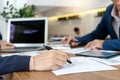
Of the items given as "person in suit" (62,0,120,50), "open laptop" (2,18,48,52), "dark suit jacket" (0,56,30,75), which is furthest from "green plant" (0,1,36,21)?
"dark suit jacket" (0,56,30,75)

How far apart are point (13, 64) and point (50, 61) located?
0.11m

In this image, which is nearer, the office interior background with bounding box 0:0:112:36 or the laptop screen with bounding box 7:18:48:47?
the laptop screen with bounding box 7:18:48:47

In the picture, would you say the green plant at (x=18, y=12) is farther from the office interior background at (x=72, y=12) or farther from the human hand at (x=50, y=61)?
the human hand at (x=50, y=61)

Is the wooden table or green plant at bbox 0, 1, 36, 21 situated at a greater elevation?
green plant at bbox 0, 1, 36, 21

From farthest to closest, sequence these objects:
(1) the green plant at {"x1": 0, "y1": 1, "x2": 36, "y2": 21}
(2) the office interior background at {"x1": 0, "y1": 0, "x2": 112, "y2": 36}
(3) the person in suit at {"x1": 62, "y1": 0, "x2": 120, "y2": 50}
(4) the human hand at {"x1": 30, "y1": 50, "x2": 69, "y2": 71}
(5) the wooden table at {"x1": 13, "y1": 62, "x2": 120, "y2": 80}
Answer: (2) the office interior background at {"x1": 0, "y1": 0, "x2": 112, "y2": 36} < (1) the green plant at {"x1": 0, "y1": 1, "x2": 36, "y2": 21} < (3) the person in suit at {"x1": 62, "y1": 0, "x2": 120, "y2": 50} < (4) the human hand at {"x1": 30, "y1": 50, "x2": 69, "y2": 71} < (5) the wooden table at {"x1": 13, "y1": 62, "x2": 120, "y2": 80}

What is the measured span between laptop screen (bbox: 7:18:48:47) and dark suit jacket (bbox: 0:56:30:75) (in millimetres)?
831

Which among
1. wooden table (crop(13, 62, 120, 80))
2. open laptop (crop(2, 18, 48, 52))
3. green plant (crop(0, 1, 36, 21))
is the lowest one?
wooden table (crop(13, 62, 120, 80))

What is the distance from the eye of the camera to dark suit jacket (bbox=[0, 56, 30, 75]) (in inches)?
26.9

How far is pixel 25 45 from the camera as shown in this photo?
158 cm

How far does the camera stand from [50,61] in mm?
687

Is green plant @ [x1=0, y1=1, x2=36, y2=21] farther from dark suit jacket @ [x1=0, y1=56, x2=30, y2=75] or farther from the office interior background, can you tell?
dark suit jacket @ [x1=0, y1=56, x2=30, y2=75]

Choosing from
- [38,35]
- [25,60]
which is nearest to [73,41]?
[38,35]

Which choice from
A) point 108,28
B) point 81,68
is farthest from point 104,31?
point 81,68

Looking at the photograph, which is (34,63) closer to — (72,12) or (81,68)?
(81,68)
